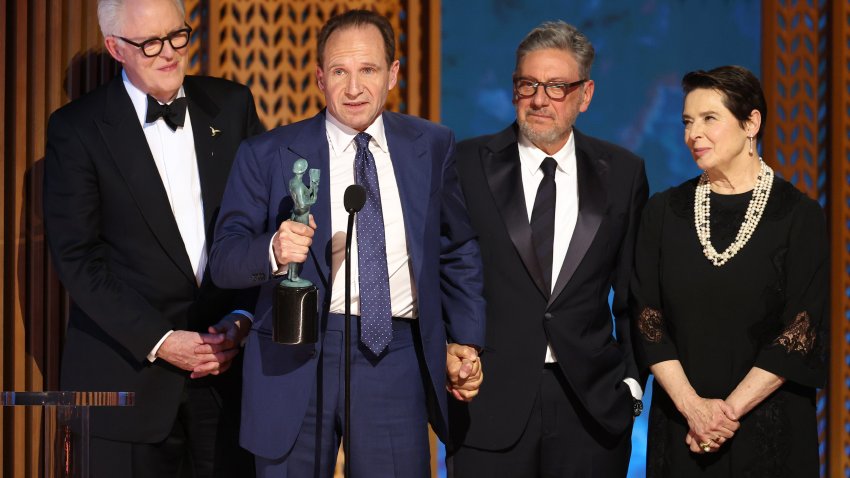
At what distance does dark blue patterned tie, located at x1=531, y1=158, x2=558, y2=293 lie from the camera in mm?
3316

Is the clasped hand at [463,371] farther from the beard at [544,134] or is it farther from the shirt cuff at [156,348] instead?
the shirt cuff at [156,348]

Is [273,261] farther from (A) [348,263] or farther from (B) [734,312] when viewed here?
(B) [734,312]

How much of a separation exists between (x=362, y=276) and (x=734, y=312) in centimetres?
109

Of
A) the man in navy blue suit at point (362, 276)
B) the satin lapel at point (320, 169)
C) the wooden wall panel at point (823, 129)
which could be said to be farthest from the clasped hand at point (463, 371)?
the wooden wall panel at point (823, 129)

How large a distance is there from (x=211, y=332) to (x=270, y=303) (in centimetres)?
39

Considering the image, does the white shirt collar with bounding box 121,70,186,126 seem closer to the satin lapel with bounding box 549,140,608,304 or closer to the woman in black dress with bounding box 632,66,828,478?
the satin lapel with bounding box 549,140,608,304

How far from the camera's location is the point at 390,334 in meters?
2.92

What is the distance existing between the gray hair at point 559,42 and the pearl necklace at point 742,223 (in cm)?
53

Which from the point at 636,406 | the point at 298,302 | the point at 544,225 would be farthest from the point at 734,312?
the point at 298,302

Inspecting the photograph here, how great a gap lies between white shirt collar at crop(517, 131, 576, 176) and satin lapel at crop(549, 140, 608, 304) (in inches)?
1.1

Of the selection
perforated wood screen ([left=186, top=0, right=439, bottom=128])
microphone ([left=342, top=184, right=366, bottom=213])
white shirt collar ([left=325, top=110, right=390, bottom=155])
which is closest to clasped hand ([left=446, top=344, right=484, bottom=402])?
white shirt collar ([left=325, top=110, right=390, bottom=155])

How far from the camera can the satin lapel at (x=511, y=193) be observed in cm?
329

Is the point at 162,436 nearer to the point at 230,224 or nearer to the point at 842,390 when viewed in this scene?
the point at 230,224

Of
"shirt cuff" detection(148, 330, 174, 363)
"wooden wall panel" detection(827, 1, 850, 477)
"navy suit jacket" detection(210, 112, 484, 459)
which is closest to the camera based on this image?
"navy suit jacket" detection(210, 112, 484, 459)
